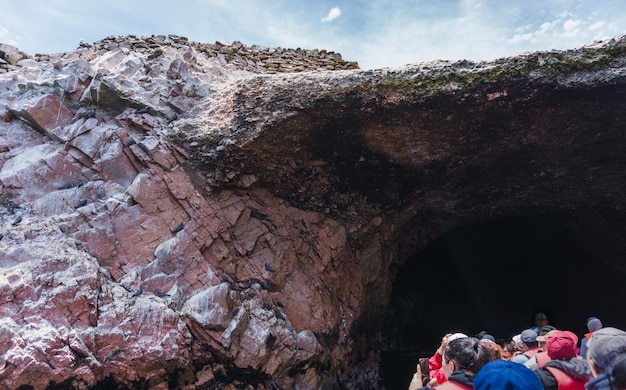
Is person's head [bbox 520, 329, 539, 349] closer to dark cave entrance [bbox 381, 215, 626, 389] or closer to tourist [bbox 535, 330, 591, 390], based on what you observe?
tourist [bbox 535, 330, 591, 390]

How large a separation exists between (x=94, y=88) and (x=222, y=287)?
3.71m

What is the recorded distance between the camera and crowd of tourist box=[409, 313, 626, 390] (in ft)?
7.88

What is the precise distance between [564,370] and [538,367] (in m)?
0.27

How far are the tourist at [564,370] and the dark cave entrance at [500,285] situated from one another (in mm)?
6377

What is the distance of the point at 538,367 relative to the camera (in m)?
3.57

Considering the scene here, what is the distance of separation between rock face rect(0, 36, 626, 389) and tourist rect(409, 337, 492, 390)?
3638 mm

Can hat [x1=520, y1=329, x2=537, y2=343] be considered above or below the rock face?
below

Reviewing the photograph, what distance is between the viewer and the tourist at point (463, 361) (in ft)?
9.80

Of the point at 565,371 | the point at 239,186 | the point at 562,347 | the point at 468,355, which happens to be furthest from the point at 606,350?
the point at 239,186

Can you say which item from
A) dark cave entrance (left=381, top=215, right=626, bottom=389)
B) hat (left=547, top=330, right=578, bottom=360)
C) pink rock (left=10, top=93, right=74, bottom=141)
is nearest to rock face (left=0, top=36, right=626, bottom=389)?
pink rock (left=10, top=93, right=74, bottom=141)

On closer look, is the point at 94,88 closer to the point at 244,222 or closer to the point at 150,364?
the point at 244,222

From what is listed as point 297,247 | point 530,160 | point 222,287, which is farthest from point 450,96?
point 222,287

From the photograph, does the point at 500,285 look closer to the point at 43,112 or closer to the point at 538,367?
the point at 538,367

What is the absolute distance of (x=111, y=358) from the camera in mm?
5445
